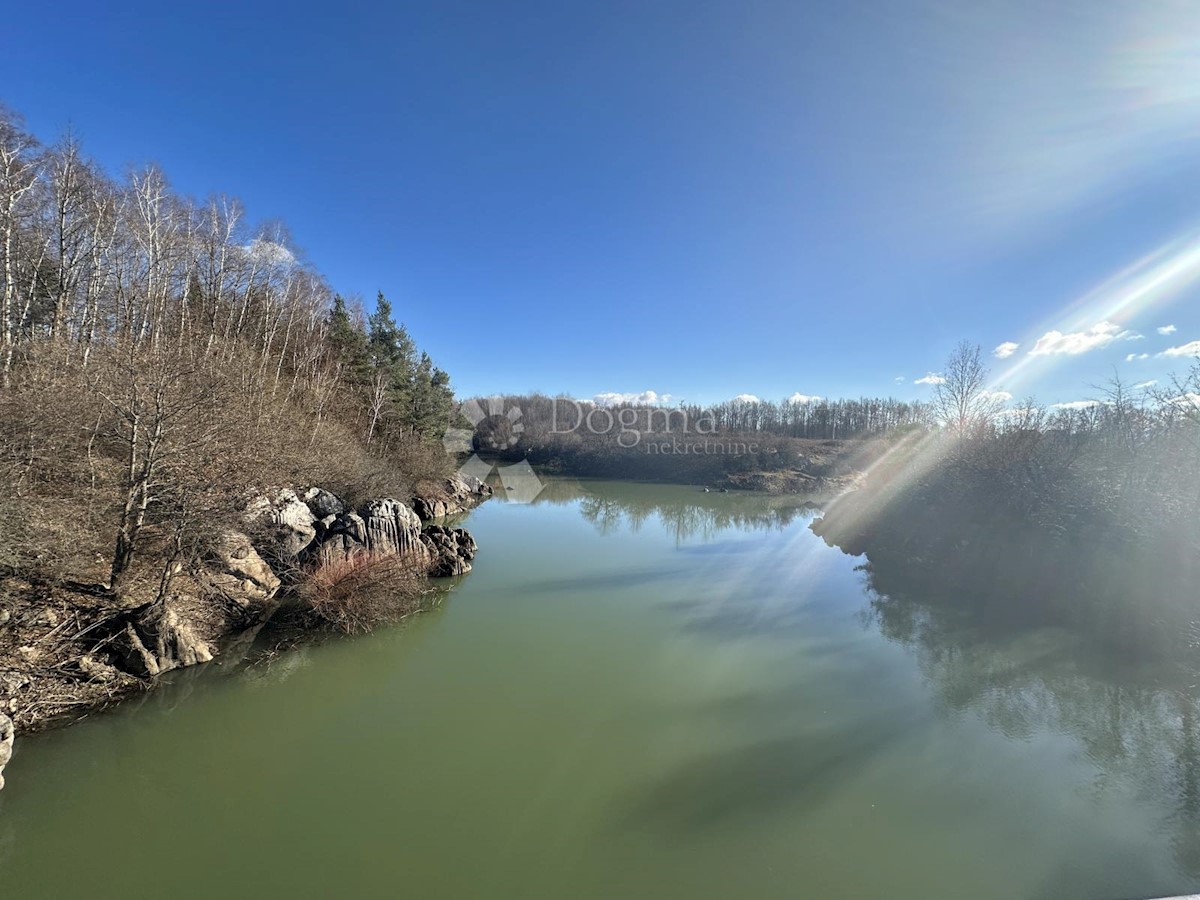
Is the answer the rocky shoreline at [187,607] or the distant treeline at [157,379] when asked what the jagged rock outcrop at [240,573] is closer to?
the rocky shoreline at [187,607]

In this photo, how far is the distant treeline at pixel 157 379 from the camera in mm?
6055

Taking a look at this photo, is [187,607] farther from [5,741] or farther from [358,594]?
[5,741]

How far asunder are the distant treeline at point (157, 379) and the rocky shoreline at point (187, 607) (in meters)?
0.43

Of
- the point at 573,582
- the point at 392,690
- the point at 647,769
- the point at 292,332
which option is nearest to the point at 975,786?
the point at 647,769

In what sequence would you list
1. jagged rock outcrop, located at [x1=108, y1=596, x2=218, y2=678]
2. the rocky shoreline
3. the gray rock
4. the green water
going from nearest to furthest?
the green water → the rocky shoreline → jagged rock outcrop, located at [x1=108, y1=596, x2=218, y2=678] → the gray rock

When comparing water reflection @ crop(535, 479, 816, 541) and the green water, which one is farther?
water reflection @ crop(535, 479, 816, 541)

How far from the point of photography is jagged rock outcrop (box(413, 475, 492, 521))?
16.7 m

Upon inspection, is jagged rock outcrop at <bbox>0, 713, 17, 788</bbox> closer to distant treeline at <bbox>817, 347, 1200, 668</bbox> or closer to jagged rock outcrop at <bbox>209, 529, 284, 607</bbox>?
jagged rock outcrop at <bbox>209, 529, 284, 607</bbox>

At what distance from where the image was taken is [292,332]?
2181cm

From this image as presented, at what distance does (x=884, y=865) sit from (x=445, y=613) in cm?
719

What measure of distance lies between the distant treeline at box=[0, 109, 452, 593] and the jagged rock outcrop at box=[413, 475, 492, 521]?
1129 mm

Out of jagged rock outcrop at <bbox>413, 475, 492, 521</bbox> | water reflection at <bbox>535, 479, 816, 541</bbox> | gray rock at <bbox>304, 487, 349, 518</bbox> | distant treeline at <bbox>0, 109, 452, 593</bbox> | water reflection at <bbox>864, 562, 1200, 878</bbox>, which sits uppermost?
distant treeline at <bbox>0, 109, 452, 593</bbox>

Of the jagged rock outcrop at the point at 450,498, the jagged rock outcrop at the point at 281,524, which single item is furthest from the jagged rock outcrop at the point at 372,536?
the jagged rock outcrop at the point at 450,498

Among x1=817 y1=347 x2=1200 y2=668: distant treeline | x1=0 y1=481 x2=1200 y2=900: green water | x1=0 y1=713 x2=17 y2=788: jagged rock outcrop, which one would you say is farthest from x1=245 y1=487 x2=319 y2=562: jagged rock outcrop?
x1=817 y1=347 x2=1200 y2=668: distant treeline
